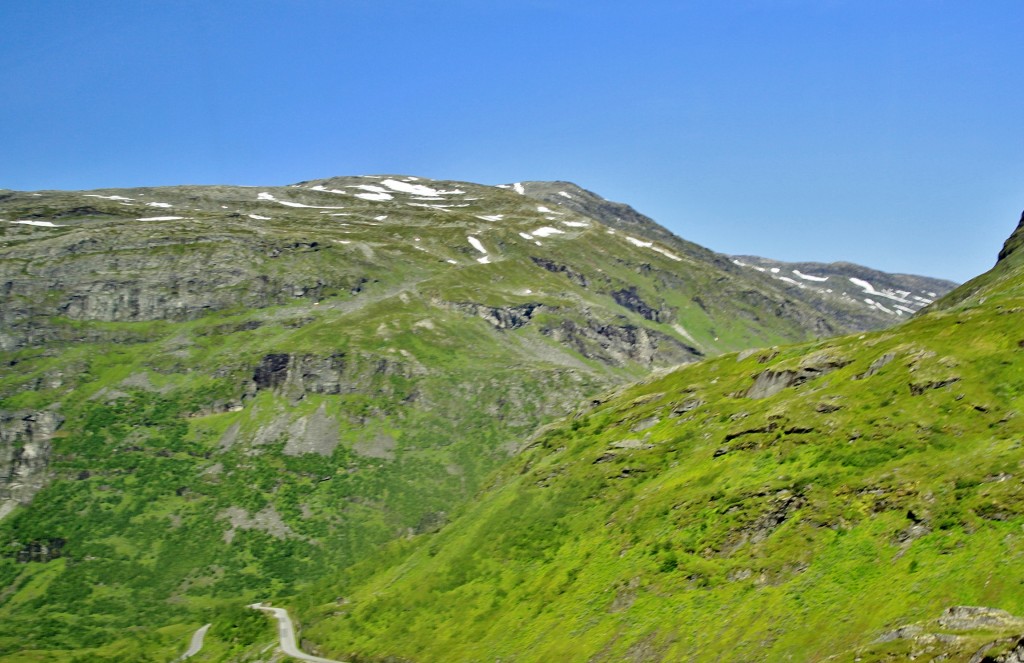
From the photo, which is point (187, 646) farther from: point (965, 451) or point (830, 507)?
point (965, 451)

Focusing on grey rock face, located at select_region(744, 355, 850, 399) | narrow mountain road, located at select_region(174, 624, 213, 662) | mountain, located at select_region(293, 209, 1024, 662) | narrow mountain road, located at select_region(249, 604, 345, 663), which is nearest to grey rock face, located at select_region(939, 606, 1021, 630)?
mountain, located at select_region(293, 209, 1024, 662)

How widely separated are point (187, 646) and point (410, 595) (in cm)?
5158

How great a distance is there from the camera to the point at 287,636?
12725 cm

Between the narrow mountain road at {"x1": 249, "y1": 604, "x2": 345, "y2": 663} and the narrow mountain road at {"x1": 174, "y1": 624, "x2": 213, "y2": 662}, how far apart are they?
940cm

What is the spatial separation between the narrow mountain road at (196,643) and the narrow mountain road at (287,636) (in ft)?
30.8

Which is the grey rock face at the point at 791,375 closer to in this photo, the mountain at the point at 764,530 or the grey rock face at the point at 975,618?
the mountain at the point at 764,530

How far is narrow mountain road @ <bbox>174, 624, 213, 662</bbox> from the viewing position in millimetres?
136250

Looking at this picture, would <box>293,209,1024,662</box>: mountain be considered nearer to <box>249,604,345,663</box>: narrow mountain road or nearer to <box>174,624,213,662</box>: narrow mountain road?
<box>249,604,345,663</box>: narrow mountain road

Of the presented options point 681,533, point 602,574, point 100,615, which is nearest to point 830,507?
point 681,533

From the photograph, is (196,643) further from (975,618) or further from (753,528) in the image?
(975,618)

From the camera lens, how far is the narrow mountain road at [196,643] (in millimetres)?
136250

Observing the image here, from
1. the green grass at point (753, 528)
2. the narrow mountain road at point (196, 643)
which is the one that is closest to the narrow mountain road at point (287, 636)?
the green grass at point (753, 528)

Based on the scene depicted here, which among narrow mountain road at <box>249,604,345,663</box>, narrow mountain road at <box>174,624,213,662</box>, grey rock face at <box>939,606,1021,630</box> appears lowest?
narrow mountain road at <box>174,624,213,662</box>

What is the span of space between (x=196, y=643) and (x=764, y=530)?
106 metres
